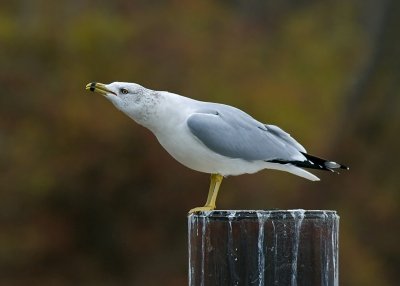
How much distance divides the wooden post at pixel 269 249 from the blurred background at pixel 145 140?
875cm

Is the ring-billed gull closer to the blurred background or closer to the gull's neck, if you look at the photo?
the gull's neck

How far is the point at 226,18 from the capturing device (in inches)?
709

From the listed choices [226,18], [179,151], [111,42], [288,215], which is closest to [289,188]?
[111,42]

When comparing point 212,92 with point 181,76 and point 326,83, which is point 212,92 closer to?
point 181,76

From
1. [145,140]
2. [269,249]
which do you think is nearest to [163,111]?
[269,249]

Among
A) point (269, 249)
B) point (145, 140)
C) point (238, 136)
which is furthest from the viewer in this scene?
point (145, 140)

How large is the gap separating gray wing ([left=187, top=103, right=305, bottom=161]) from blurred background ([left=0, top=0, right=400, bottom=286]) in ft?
24.8

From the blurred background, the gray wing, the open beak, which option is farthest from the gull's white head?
the blurred background

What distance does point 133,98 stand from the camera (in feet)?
17.8

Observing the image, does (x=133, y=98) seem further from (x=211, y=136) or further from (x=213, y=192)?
(x=213, y=192)

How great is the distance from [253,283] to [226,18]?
14079mm

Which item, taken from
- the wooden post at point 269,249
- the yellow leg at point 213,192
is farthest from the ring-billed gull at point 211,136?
the wooden post at point 269,249

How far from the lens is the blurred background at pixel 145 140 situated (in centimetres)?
1352

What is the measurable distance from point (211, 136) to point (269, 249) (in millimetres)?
1212
